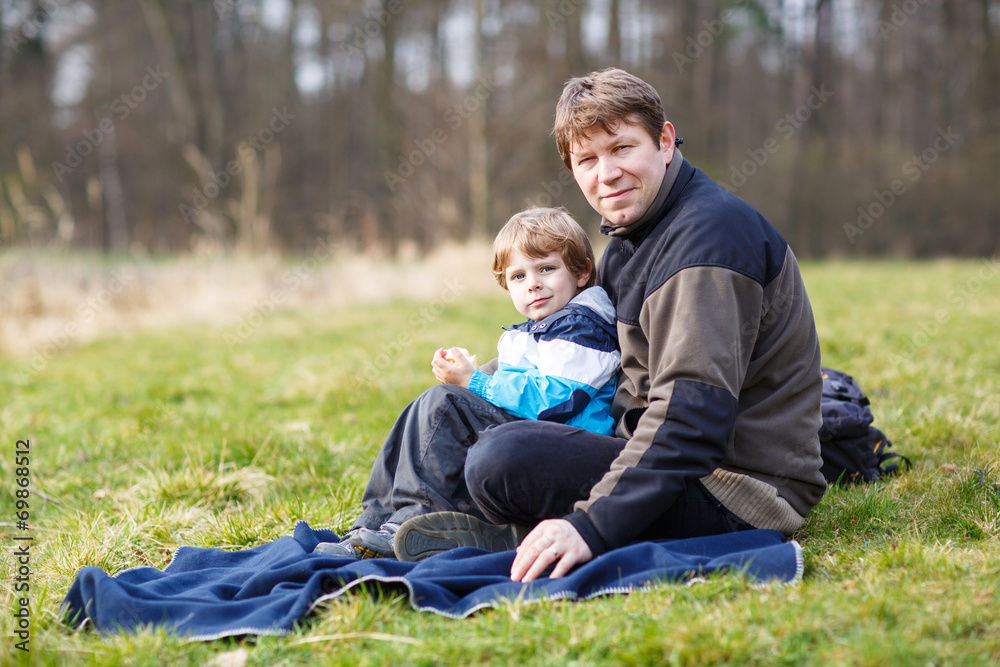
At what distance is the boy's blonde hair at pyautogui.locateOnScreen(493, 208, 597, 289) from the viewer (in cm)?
259


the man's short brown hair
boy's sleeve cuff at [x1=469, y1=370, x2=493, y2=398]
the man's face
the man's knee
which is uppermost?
the man's short brown hair

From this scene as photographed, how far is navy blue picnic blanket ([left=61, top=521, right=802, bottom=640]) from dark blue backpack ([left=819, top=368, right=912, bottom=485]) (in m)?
0.80

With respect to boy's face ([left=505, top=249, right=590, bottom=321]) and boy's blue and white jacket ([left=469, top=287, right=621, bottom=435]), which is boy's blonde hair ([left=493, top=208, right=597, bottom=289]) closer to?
boy's face ([left=505, top=249, right=590, bottom=321])

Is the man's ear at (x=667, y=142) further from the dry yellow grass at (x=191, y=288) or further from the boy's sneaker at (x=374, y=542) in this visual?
the dry yellow grass at (x=191, y=288)

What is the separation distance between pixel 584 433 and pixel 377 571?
2.34 feet

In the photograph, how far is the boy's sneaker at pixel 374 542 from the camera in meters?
2.36

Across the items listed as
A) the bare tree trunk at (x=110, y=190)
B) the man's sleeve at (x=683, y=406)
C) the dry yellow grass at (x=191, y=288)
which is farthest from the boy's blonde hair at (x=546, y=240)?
the bare tree trunk at (x=110, y=190)

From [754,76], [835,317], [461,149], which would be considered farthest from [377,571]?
[754,76]

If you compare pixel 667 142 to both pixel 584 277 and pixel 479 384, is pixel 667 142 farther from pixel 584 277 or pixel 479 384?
pixel 479 384

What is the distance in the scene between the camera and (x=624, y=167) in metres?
2.23

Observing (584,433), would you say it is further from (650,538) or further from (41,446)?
(41,446)

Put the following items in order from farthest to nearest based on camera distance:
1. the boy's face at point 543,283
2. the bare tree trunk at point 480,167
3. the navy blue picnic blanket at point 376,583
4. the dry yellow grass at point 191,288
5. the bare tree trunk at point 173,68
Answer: the bare tree trunk at point 173,68 → the bare tree trunk at point 480,167 → the dry yellow grass at point 191,288 → the boy's face at point 543,283 → the navy blue picnic blanket at point 376,583

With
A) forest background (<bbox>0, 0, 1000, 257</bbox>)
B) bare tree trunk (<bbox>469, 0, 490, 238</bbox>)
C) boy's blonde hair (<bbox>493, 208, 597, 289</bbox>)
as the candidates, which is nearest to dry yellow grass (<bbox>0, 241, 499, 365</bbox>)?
forest background (<bbox>0, 0, 1000, 257</bbox>)

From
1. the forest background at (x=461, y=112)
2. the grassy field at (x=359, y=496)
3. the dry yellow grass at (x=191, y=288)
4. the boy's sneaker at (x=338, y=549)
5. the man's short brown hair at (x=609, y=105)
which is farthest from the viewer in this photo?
the forest background at (x=461, y=112)
